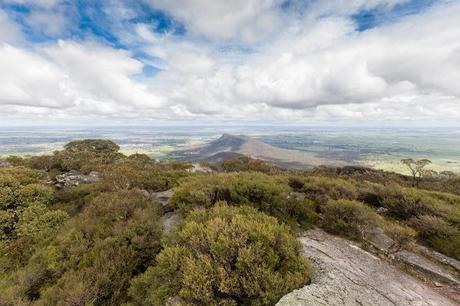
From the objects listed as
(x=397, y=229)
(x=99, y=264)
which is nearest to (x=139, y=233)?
(x=99, y=264)

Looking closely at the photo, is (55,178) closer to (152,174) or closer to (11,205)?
(11,205)

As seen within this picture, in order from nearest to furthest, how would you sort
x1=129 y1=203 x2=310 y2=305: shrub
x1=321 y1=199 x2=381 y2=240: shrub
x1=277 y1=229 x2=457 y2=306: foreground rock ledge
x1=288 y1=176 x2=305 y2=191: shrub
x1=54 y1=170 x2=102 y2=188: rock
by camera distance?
x1=129 y1=203 x2=310 y2=305: shrub < x1=277 y1=229 x2=457 y2=306: foreground rock ledge < x1=321 y1=199 x2=381 y2=240: shrub < x1=288 y1=176 x2=305 y2=191: shrub < x1=54 y1=170 x2=102 y2=188: rock

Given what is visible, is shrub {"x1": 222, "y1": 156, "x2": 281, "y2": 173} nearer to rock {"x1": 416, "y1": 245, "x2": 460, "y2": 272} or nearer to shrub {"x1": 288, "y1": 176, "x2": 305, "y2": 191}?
shrub {"x1": 288, "y1": 176, "x2": 305, "y2": 191}

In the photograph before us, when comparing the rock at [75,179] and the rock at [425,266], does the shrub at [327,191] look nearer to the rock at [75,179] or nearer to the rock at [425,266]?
the rock at [425,266]

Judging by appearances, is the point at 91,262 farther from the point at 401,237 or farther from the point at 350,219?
the point at 401,237

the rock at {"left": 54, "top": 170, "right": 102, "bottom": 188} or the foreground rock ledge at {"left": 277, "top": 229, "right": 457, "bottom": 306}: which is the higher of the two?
the foreground rock ledge at {"left": 277, "top": 229, "right": 457, "bottom": 306}

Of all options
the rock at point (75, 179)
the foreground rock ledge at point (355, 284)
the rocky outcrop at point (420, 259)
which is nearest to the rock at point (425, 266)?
the rocky outcrop at point (420, 259)

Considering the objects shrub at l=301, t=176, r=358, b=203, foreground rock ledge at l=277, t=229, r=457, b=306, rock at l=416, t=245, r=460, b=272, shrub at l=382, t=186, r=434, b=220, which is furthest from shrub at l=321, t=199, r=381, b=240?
shrub at l=382, t=186, r=434, b=220
